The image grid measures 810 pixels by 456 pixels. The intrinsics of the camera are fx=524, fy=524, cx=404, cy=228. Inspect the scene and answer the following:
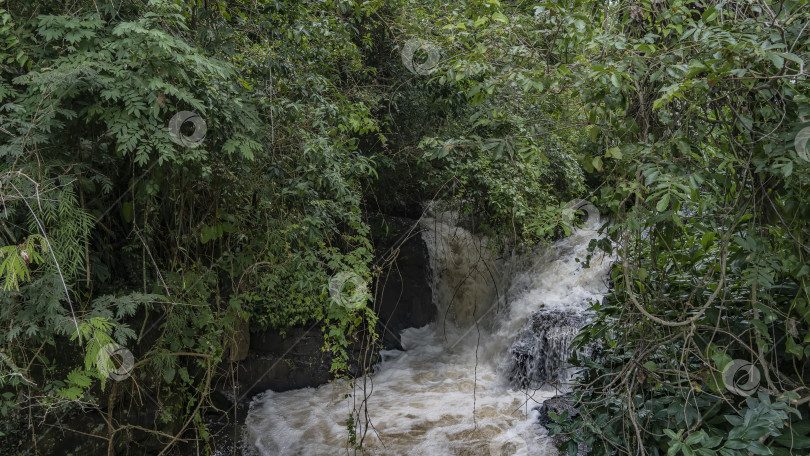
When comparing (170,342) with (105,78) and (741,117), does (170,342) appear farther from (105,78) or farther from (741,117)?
(741,117)

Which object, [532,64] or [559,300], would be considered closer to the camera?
[532,64]

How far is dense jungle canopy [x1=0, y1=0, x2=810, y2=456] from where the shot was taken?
2270 millimetres

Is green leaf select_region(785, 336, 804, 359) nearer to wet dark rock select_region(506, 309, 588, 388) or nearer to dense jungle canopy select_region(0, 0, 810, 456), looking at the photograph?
dense jungle canopy select_region(0, 0, 810, 456)

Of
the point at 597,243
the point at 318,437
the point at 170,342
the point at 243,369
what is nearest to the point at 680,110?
the point at 597,243

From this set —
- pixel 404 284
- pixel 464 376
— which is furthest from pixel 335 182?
pixel 404 284

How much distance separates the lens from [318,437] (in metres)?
4.94

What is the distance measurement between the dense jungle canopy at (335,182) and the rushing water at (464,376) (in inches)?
54.0

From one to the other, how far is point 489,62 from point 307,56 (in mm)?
1858

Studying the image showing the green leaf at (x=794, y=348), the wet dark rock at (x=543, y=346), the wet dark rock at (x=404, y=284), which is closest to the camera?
the green leaf at (x=794, y=348)

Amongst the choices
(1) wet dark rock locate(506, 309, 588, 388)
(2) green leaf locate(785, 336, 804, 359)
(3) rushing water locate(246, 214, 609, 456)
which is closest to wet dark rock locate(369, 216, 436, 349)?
(3) rushing water locate(246, 214, 609, 456)

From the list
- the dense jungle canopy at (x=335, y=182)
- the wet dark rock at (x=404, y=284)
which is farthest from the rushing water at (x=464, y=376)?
the dense jungle canopy at (x=335, y=182)

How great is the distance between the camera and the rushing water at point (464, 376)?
4.76 meters

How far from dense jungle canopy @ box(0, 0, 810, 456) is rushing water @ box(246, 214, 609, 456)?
137cm

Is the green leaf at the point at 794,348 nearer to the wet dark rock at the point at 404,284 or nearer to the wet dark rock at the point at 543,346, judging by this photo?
the wet dark rock at the point at 543,346
